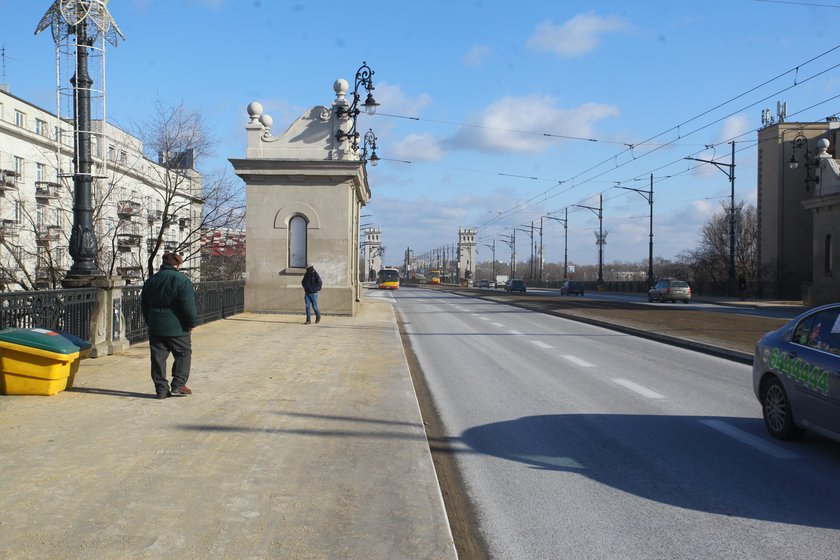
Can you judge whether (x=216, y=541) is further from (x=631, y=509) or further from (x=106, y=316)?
(x=106, y=316)

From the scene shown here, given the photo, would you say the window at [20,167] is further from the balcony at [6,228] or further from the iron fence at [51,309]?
the iron fence at [51,309]

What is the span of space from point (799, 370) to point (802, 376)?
0.09m

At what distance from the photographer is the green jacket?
8422 mm

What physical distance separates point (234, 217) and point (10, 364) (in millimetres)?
17407

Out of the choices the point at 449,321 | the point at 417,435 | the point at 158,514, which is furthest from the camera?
the point at 449,321

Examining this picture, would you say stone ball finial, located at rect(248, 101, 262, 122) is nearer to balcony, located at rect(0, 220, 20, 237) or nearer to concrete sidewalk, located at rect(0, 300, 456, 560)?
balcony, located at rect(0, 220, 20, 237)

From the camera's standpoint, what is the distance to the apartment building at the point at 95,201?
20.8 meters

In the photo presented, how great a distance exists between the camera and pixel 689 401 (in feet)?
31.2

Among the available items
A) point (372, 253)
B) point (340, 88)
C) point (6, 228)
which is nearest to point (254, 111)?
point (340, 88)

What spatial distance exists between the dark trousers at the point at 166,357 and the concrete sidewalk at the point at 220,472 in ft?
0.97

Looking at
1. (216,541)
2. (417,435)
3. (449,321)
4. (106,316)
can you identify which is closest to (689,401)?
(417,435)

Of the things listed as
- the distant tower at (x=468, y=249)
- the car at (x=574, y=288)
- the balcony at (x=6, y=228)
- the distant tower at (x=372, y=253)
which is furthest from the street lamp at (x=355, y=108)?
the distant tower at (x=468, y=249)

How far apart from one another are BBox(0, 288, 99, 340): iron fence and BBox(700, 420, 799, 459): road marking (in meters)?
8.90

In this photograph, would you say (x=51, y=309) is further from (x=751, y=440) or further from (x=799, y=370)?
(x=799, y=370)
